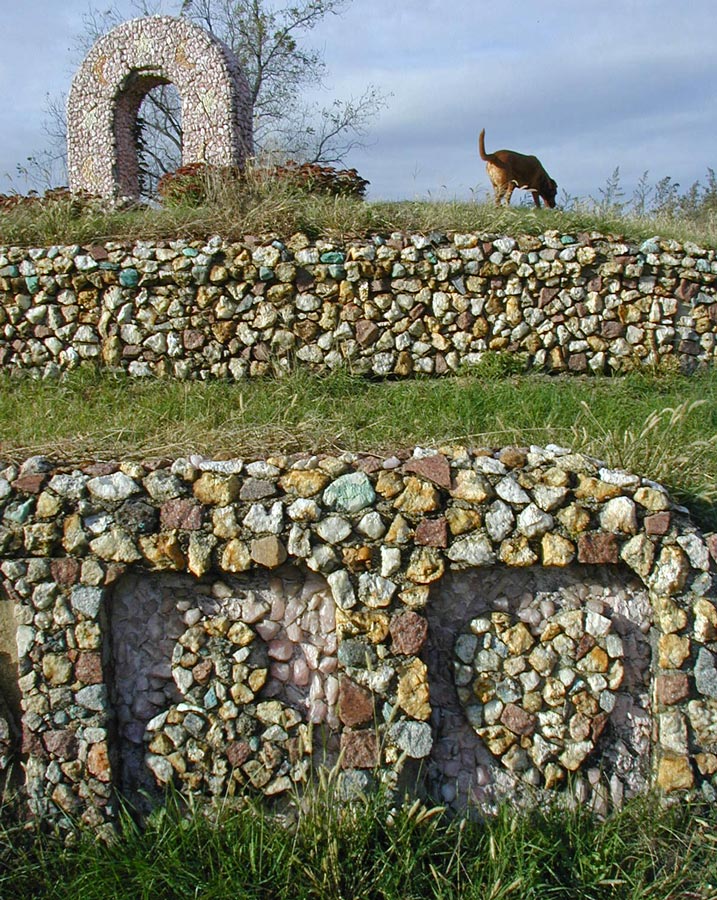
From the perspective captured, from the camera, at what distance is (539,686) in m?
3.95

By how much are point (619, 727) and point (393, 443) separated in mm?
1832

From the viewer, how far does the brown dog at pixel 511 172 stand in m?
9.66

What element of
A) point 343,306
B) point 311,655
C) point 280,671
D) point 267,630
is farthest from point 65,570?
point 343,306

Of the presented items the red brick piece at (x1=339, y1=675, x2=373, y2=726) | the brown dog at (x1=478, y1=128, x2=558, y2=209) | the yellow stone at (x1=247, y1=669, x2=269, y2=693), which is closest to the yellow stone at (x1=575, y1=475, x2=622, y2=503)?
the red brick piece at (x1=339, y1=675, x2=373, y2=726)

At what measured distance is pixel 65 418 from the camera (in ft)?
18.0

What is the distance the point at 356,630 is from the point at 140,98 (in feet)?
A: 33.2

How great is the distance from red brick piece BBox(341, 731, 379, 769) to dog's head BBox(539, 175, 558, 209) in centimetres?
791

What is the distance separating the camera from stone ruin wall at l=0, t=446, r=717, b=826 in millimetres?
3857

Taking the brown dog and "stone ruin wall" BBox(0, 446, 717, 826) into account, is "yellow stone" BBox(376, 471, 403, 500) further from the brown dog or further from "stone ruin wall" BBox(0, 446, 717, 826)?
the brown dog

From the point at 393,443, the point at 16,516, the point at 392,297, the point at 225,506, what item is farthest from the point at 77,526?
the point at 392,297

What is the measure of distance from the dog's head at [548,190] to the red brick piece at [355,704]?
25.5 feet

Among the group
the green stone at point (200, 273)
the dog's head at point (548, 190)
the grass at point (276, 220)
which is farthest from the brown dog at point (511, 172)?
the green stone at point (200, 273)

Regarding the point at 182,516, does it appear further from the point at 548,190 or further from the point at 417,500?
the point at 548,190

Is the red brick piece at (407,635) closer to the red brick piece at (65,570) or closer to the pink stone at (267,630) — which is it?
the pink stone at (267,630)
